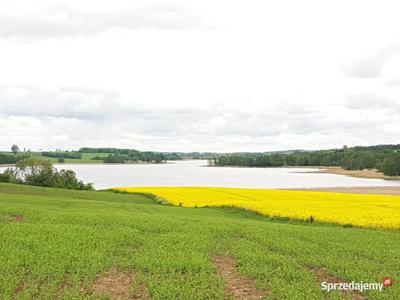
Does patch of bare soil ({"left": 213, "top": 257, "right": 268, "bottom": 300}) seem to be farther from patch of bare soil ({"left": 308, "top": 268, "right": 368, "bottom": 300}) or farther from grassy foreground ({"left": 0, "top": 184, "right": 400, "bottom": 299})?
patch of bare soil ({"left": 308, "top": 268, "right": 368, "bottom": 300})

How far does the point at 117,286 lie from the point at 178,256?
9.08 ft

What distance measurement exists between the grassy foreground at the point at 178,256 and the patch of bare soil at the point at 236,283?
0.59ft

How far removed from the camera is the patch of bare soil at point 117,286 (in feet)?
31.6

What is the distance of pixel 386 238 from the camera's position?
17.3 meters

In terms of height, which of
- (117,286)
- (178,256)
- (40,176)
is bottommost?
(40,176)

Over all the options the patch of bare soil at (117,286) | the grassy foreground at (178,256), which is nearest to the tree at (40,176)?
the grassy foreground at (178,256)

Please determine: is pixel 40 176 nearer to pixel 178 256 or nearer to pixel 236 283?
pixel 178 256

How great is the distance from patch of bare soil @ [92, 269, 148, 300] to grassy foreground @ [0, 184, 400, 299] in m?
0.15

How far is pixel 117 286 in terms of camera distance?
10156mm

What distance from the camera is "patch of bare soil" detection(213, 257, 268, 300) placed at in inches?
A: 385

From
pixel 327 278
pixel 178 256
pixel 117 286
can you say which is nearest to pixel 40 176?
pixel 178 256

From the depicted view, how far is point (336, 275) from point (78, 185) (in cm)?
6053

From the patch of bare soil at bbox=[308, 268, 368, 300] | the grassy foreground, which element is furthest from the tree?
the patch of bare soil at bbox=[308, 268, 368, 300]

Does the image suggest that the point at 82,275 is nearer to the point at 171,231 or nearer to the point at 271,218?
the point at 171,231
